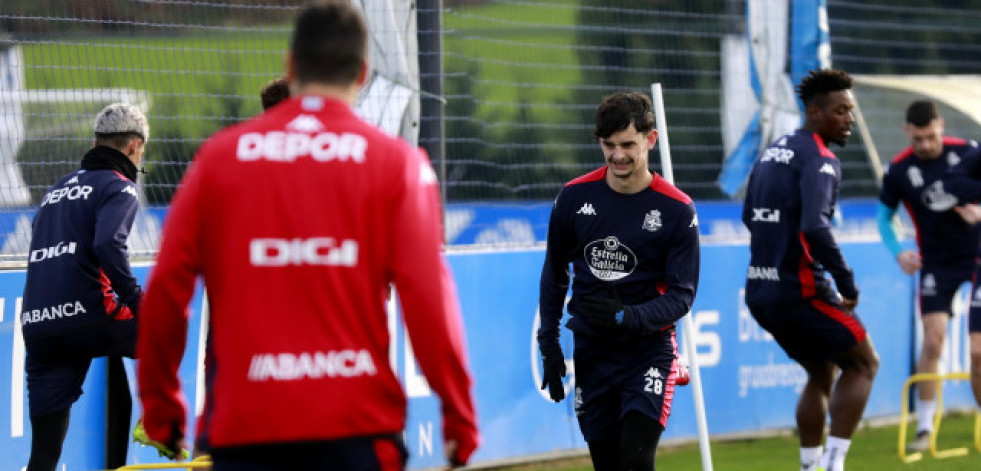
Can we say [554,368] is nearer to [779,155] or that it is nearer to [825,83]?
[779,155]

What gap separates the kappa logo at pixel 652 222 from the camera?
534 cm

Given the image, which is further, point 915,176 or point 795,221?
point 915,176

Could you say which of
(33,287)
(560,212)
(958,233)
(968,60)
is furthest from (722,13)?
(33,287)

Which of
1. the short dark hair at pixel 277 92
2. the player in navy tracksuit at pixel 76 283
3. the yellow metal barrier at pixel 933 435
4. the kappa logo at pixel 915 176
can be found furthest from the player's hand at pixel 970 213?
the player in navy tracksuit at pixel 76 283

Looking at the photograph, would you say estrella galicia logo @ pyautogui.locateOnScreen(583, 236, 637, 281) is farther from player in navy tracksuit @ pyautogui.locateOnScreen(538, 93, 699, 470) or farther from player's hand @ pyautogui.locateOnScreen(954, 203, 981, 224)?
player's hand @ pyautogui.locateOnScreen(954, 203, 981, 224)

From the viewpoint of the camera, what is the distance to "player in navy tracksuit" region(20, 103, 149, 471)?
6.03 m

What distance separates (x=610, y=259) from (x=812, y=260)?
2113mm

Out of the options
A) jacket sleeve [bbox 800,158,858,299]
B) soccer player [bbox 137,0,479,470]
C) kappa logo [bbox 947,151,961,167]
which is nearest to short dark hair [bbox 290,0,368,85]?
soccer player [bbox 137,0,479,470]

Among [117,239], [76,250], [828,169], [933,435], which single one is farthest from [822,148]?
[76,250]

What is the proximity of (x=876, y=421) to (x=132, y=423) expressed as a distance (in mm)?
5983

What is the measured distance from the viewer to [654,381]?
5.29 m

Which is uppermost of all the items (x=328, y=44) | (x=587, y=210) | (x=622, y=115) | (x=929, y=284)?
(x=328, y=44)

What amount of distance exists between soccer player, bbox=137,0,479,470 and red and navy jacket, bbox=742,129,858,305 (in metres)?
4.20

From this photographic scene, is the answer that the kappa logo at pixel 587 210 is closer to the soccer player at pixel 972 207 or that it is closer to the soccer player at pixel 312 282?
the soccer player at pixel 312 282
